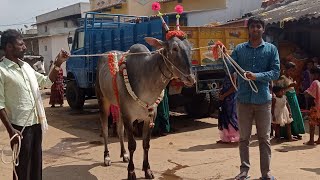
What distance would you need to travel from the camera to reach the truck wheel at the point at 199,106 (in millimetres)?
9219

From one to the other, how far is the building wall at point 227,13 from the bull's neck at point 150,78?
15.2 metres

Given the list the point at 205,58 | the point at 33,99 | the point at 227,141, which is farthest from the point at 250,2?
the point at 33,99

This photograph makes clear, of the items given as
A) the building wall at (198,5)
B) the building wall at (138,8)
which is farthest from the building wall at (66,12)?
→ the building wall at (198,5)

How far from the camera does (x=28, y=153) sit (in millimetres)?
3541

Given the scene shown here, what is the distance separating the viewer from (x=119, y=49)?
29.3 ft

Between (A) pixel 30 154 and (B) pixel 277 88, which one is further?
(B) pixel 277 88

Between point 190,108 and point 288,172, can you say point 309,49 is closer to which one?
point 190,108

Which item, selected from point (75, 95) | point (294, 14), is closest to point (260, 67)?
point (294, 14)

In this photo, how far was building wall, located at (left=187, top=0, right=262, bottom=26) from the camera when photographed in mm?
19859

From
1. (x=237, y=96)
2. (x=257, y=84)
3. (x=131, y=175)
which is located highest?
(x=257, y=84)

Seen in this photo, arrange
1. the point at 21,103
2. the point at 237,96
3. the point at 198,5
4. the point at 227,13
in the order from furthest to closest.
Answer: the point at 198,5 < the point at 227,13 < the point at 237,96 < the point at 21,103

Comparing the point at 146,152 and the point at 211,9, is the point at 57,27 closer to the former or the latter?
the point at 211,9

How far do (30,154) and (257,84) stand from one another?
98.7 inches

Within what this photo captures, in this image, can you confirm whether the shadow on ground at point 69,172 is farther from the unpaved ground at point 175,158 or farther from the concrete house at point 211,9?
the concrete house at point 211,9
